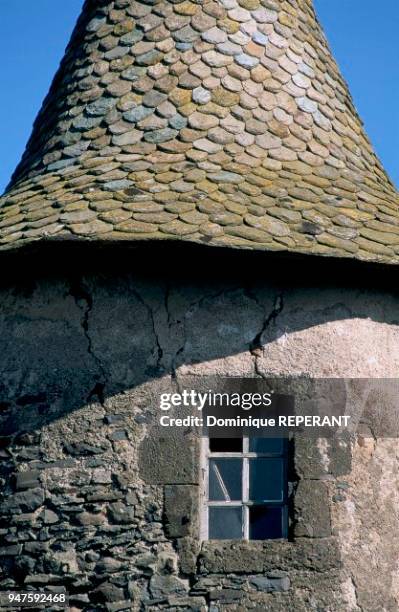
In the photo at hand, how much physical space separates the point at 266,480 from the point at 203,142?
2.27 meters

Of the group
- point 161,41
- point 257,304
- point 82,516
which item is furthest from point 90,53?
point 82,516

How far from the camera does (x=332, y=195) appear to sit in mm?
7930

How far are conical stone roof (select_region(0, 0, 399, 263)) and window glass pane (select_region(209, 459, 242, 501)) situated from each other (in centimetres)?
136

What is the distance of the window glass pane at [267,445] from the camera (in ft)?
24.5

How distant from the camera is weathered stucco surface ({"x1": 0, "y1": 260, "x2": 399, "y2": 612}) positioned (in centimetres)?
704

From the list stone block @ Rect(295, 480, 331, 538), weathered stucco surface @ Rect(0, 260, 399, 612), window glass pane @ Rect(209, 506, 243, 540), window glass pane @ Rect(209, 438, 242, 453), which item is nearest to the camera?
weathered stucco surface @ Rect(0, 260, 399, 612)

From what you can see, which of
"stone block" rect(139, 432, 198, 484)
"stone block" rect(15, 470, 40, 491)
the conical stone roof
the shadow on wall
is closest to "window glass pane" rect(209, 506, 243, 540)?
"stone block" rect(139, 432, 198, 484)

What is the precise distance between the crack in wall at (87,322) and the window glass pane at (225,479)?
0.80 m

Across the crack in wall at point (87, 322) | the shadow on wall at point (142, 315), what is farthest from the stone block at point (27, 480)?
the crack in wall at point (87, 322)

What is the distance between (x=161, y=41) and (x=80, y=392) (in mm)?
2791

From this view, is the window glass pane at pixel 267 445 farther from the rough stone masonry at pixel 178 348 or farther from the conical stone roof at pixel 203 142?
the conical stone roof at pixel 203 142

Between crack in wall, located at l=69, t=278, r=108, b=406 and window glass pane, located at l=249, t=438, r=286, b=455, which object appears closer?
crack in wall, located at l=69, t=278, r=108, b=406

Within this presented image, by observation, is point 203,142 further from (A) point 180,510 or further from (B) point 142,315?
(A) point 180,510

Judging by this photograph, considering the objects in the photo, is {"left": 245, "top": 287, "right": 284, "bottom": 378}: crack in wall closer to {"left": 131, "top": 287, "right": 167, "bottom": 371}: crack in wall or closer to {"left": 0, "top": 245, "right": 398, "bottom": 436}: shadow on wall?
{"left": 0, "top": 245, "right": 398, "bottom": 436}: shadow on wall
